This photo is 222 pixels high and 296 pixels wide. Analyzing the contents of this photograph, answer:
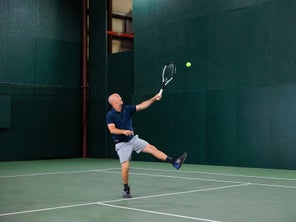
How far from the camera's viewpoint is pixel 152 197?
7160mm

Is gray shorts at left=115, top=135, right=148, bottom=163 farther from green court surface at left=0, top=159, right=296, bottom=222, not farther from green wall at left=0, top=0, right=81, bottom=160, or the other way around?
green wall at left=0, top=0, right=81, bottom=160

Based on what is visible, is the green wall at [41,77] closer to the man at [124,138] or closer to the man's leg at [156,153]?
the man at [124,138]


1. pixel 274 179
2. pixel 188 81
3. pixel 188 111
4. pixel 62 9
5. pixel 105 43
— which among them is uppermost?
pixel 62 9

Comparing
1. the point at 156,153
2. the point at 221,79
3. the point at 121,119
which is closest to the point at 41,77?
the point at 221,79

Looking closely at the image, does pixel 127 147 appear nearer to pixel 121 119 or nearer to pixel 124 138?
pixel 124 138

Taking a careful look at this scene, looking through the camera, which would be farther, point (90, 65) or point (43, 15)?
point (90, 65)

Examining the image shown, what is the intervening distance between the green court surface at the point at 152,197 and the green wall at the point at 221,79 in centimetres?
195

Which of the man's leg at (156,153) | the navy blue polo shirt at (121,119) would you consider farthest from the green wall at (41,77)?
the man's leg at (156,153)

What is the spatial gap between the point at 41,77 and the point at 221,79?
257 inches

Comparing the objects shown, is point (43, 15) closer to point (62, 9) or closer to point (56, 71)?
point (62, 9)

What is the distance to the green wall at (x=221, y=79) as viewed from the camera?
12.5 m

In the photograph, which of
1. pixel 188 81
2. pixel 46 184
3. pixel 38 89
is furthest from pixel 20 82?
pixel 46 184

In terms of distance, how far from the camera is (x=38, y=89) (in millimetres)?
16734

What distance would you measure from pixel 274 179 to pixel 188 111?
16.5ft
